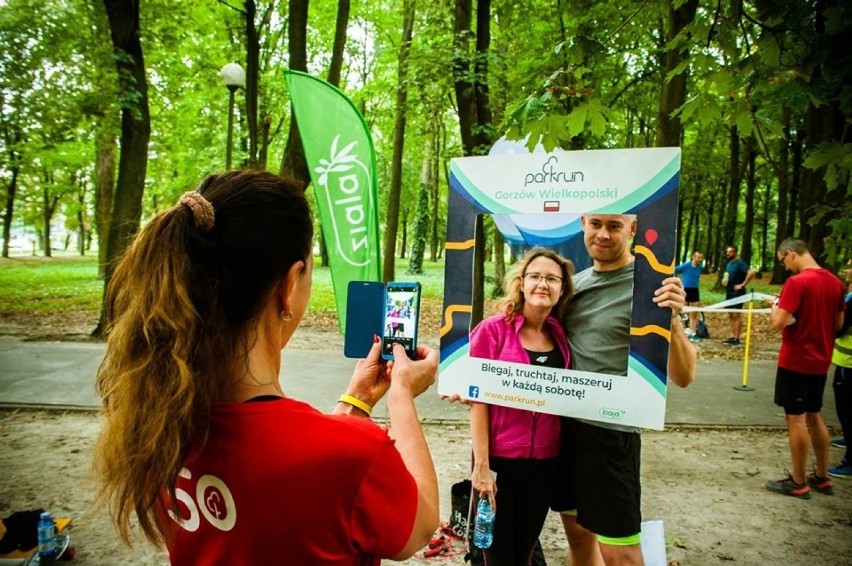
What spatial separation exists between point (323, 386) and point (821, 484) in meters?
5.50

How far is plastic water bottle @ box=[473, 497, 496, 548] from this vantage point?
2211mm

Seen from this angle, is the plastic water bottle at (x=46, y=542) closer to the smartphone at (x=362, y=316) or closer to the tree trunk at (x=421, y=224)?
the smartphone at (x=362, y=316)

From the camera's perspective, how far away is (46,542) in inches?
119

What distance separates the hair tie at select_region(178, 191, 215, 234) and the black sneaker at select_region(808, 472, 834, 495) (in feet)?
18.0

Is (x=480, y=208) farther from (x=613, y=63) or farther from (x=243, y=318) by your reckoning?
(x=613, y=63)

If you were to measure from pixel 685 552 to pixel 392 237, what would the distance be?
476 inches

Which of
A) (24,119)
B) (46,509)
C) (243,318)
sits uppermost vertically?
(24,119)

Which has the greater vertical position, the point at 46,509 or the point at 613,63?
the point at 613,63

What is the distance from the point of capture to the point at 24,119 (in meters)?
8.91

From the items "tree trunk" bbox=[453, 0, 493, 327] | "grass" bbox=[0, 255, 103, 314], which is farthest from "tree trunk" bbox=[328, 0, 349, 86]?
"grass" bbox=[0, 255, 103, 314]

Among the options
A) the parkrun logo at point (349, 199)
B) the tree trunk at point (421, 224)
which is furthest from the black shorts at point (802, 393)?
the tree trunk at point (421, 224)

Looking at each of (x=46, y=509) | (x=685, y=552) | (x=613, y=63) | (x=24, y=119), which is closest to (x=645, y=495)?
(x=685, y=552)

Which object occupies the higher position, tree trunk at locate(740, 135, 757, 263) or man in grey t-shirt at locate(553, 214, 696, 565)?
tree trunk at locate(740, 135, 757, 263)

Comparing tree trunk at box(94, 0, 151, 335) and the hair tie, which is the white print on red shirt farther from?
tree trunk at box(94, 0, 151, 335)
